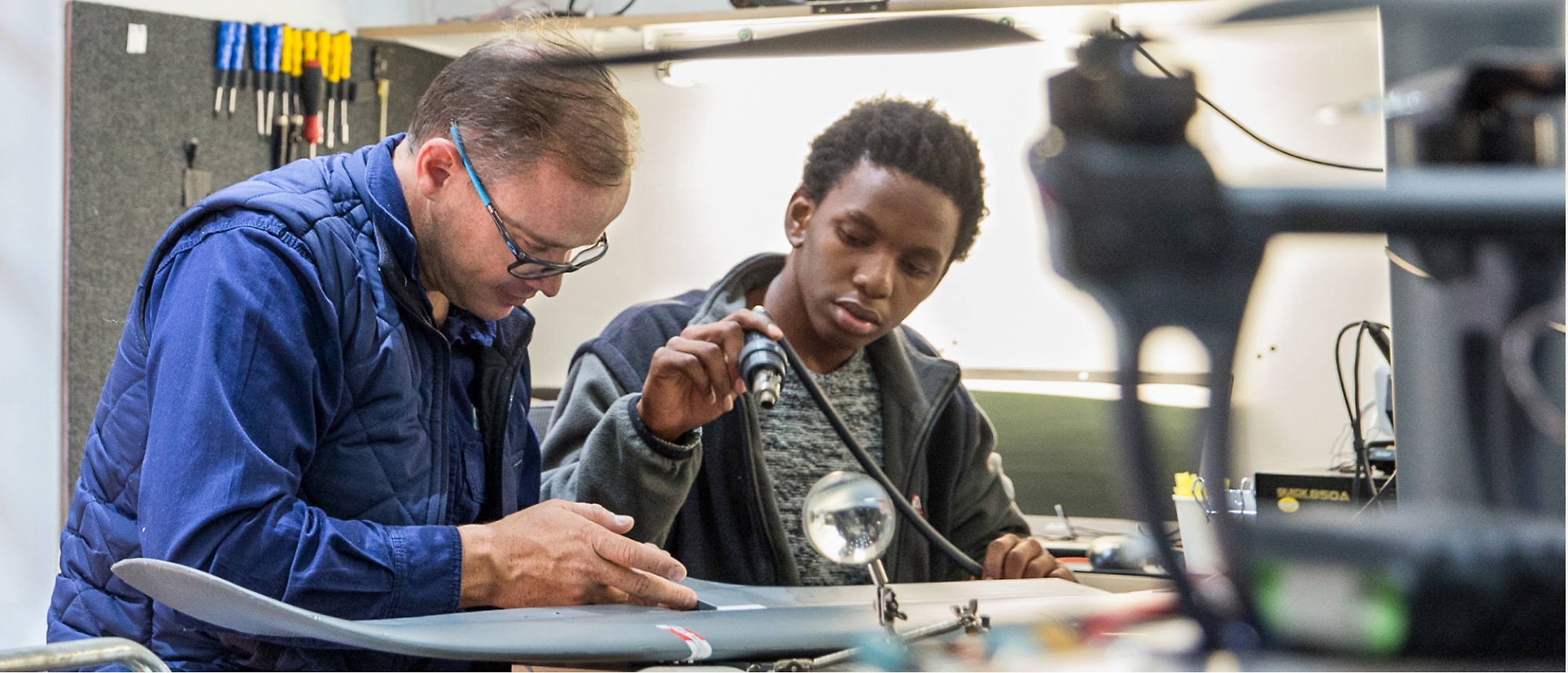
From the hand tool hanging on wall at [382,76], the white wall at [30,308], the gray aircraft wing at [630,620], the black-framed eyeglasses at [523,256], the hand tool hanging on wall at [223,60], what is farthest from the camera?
the hand tool hanging on wall at [382,76]

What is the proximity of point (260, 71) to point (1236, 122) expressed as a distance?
5.29ft

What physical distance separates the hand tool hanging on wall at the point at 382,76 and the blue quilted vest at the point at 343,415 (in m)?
1.10

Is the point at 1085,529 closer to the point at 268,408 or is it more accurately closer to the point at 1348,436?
the point at 1348,436

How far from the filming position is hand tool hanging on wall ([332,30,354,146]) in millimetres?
1643

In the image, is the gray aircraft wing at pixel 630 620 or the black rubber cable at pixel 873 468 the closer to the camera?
the gray aircraft wing at pixel 630 620

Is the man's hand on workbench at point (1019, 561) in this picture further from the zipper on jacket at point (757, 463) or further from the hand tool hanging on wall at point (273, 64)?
the hand tool hanging on wall at point (273, 64)

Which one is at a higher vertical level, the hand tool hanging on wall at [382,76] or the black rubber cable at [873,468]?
the hand tool hanging on wall at [382,76]

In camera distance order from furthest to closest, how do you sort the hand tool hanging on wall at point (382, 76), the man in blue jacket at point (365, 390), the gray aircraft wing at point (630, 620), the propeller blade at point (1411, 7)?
the hand tool hanging on wall at point (382, 76) < the man in blue jacket at point (365, 390) < the gray aircraft wing at point (630, 620) < the propeller blade at point (1411, 7)

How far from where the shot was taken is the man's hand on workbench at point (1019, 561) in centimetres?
57

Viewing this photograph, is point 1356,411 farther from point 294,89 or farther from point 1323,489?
point 294,89

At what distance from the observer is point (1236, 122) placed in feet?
0.66

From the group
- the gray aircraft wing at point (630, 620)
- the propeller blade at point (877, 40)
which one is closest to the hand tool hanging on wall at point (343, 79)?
the gray aircraft wing at point (630, 620)

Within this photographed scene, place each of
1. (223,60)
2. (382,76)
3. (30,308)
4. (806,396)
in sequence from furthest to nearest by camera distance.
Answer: (382,76) < (223,60) < (30,308) < (806,396)

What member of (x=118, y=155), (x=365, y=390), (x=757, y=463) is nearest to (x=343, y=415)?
(x=365, y=390)
